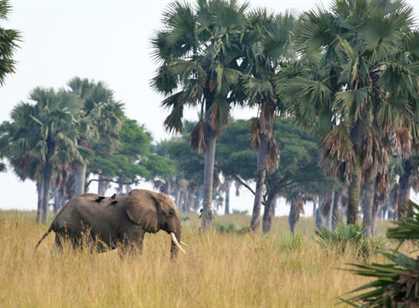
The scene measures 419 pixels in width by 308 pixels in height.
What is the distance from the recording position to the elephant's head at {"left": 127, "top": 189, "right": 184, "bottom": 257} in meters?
15.3

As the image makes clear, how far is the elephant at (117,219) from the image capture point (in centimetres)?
1531

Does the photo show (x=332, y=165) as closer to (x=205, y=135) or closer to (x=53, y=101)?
(x=205, y=135)

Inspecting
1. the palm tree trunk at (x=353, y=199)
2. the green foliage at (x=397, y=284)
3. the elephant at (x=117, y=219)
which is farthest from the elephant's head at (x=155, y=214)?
the palm tree trunk at (x=353, y=199)

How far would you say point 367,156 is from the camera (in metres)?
25.5

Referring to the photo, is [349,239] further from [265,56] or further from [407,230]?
[265,56]

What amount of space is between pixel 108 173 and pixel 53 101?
683 inches

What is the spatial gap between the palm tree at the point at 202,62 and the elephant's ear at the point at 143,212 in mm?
17429

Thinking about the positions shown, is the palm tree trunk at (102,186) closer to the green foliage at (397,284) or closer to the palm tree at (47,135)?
the palm tree at (47,135)

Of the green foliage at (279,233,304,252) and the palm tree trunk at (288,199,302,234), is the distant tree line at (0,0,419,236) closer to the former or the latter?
the palm tree trunk at (288,199,302,234)

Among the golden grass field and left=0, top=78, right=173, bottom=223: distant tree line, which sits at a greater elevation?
left=0, top=78, right=173, bottom=223: distant tree line

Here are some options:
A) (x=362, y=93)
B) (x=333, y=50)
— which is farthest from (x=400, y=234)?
(x=333, y=50)

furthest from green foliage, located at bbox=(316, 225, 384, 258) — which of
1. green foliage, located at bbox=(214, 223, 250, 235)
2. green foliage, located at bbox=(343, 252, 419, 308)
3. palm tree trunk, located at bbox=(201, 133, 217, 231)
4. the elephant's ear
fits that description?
palm tree trunk, located at bbox=(201, 133, 217, 231)

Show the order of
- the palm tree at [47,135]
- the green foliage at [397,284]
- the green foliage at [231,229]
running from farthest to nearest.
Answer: the palm tree at [47,135]
the green foliage at [231,229]
the green foliage at [397,284]

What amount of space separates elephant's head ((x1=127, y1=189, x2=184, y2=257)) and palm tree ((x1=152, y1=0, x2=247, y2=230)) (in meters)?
17.4
